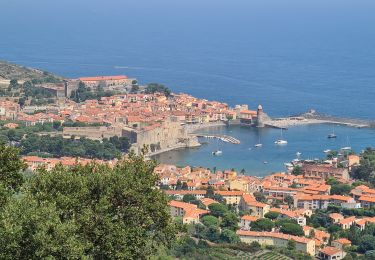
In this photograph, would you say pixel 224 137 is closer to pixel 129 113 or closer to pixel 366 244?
pixel 129 113

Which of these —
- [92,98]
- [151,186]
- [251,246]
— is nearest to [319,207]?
[251,246]

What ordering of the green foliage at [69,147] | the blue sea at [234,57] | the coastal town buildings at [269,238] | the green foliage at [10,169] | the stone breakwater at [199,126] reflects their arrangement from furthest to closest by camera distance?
the blue sea at [234,57]
the stone breakwater at [199,126]
the green foliage at [69,147]
the coastal town buildings at [269,238]
the green foliage at [10,169]

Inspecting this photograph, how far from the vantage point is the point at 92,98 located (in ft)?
116

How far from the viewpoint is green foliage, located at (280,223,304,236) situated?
59.7 ft

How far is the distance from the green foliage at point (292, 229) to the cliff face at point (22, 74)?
2135 cm

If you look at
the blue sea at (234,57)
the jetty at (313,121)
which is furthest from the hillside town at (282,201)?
the jetty at (313,121)

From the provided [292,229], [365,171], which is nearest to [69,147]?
[365,171]

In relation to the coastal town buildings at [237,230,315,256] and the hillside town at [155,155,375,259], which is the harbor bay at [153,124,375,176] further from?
the coastal town buildings at [237,230,315,256]

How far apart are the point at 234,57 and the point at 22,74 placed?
18.8 m

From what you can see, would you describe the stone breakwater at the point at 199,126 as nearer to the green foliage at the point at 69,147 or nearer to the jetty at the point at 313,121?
the jetty at the point at 313,121

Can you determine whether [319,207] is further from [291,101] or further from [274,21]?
[274,21]

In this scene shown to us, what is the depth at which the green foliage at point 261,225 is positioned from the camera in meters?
18.5

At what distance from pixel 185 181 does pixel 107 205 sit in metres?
15.5

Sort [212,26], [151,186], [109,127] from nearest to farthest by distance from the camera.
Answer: [151,186], [109,127], [212,26]
